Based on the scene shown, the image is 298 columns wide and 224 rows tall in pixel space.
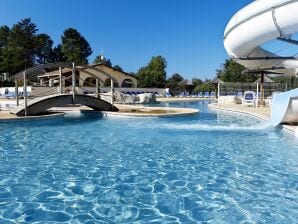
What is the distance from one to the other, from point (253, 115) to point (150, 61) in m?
38.9

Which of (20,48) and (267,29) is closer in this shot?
(267,29)

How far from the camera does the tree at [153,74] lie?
165 feet

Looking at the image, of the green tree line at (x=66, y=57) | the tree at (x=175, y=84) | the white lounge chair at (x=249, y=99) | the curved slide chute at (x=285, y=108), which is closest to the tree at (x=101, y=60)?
the green tree line at (x=66, y=57)

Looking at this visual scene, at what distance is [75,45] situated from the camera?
2426 inches

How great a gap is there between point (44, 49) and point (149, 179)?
59447mm

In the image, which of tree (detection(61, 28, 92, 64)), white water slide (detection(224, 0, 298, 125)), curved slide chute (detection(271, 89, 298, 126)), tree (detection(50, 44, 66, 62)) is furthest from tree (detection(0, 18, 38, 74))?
curved slide chute (detection(271, 89, 298, 126))

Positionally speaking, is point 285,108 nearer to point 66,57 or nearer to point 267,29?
point 267,29

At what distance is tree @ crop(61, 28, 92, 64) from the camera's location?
197ft

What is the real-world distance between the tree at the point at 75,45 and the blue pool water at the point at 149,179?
52.6 m

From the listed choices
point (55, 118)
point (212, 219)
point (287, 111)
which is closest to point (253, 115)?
point (287, 111)

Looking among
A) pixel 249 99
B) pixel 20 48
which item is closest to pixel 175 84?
pixel 20 48

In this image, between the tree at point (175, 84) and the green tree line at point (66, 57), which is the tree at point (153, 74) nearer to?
the green tree line at point (66, 57)

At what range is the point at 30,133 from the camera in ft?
33.0

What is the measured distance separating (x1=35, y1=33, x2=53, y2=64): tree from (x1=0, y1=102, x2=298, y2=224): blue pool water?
52526 mm
